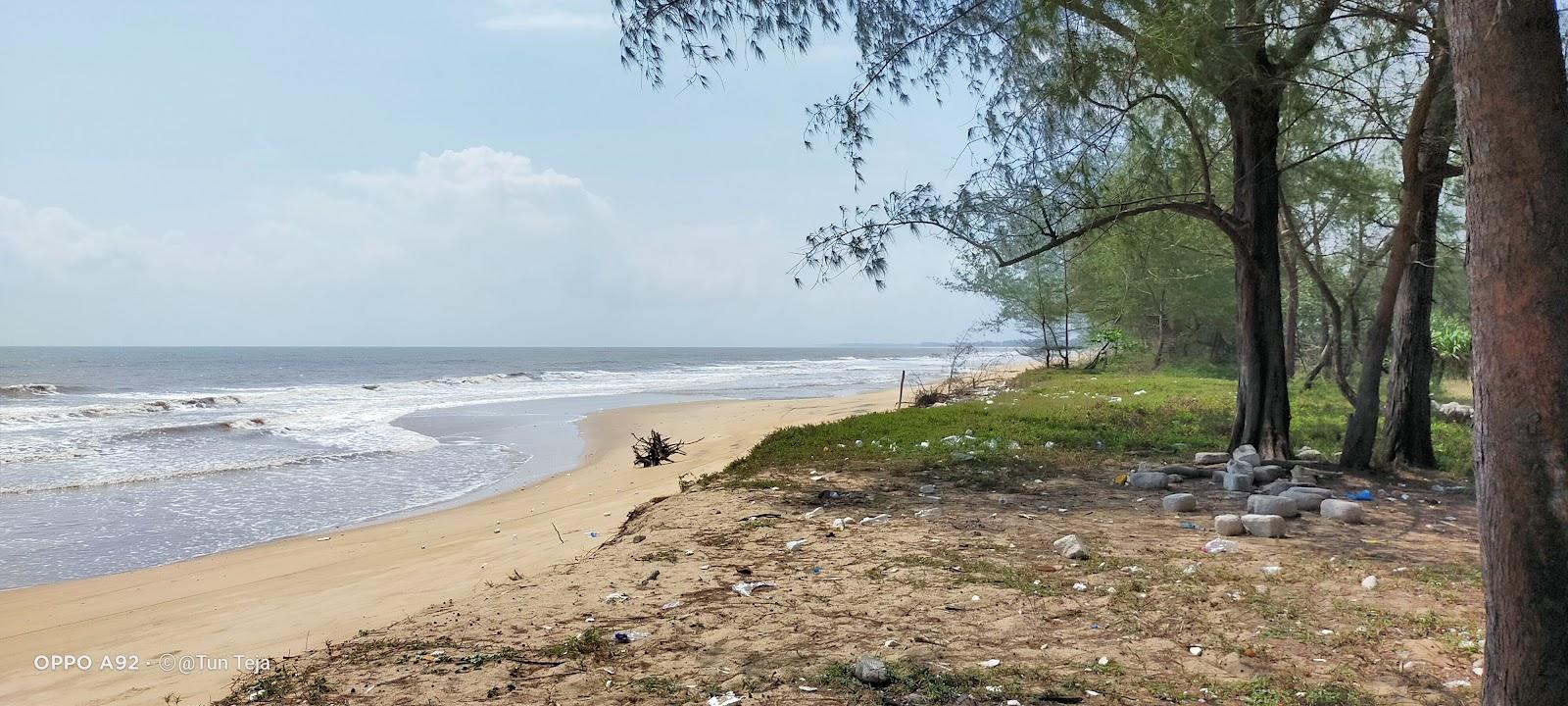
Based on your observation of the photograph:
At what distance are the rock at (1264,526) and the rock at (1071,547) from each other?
127cm

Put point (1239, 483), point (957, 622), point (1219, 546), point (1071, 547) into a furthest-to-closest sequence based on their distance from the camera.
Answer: point (1239, 483), point (1219, 546), point (1071, 547), point (957, 622)

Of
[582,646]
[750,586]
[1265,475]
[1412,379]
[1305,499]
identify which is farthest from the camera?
[1412,379]

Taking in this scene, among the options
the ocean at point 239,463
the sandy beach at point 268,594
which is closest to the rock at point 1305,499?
the sandy beach at point 268,594

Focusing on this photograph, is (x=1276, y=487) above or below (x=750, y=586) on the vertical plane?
above

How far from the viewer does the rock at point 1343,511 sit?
605cm

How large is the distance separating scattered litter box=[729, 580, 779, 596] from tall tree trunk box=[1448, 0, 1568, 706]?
10.1 feet

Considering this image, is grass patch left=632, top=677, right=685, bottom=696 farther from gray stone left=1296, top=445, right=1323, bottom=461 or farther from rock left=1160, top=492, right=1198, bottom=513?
gray stone left=1296, top=445, right=1323, bottom=461

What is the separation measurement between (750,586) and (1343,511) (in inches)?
174

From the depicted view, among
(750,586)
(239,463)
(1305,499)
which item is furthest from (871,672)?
(239,463)

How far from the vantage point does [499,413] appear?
23188 mm

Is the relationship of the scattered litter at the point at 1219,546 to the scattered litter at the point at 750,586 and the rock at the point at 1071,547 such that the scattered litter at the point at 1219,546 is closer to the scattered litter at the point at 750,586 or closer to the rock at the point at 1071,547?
the rock at the point at 1071,547

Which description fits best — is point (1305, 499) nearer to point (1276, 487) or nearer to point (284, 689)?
point (1276, 487)

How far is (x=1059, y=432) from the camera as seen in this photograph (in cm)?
1080

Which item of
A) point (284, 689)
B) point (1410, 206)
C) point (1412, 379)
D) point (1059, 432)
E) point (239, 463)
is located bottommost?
point (239, 463)
